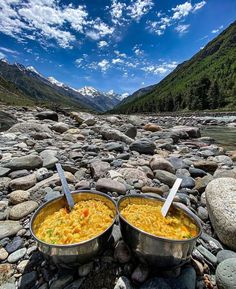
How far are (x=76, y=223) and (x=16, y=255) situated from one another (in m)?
0.89

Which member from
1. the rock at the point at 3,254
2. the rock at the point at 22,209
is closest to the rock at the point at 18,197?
the rock at the point at 22,209

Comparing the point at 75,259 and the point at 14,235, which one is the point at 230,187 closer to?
the point at 75,259

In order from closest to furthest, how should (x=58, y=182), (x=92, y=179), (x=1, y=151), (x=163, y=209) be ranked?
(x=163, y=209) < (x=58, y=182) < (x=92, y=179) < (x=1, y=151)

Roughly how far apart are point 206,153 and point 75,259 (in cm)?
768

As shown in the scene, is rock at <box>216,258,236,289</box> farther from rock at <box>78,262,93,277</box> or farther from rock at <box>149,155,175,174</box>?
rock at <box>149,155,175,174</box>

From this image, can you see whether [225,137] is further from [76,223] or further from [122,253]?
[76,223]

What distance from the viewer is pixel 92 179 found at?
5129 mm

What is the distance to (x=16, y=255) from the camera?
8.83ft

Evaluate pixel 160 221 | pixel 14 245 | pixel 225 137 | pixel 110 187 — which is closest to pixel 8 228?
pixel 14 245

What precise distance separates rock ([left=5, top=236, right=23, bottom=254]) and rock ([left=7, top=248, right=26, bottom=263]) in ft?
0.25

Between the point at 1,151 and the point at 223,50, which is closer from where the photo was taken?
the point at 1,151

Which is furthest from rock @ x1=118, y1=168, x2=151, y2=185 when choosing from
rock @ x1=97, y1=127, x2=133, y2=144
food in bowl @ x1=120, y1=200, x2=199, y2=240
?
rock @ x1=97, y1=127, x2=133, y2=144

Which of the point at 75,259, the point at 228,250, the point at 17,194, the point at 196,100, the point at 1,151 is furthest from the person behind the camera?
the point at 196,100

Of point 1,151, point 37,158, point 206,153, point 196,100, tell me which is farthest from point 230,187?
point 196,100
